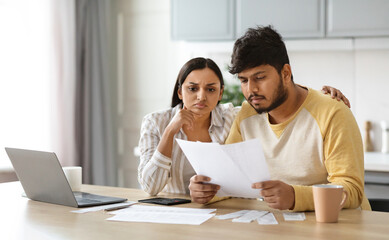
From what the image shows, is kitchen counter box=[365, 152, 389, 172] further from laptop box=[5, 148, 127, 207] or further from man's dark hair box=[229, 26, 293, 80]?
laptop box=[5, 148, 127, 207]

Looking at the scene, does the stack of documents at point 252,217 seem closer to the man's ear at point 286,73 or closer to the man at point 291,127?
the man at point 291,127

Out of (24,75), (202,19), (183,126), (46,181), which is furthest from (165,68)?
(46,181)

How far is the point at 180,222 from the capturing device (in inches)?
56.2

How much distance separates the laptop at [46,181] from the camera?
1683 millimetres

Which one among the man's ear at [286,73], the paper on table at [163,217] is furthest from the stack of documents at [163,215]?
the man's ear at [286,73]

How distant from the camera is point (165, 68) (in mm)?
4199

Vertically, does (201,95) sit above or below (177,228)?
above

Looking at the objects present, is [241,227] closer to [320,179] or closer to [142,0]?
[320,179]

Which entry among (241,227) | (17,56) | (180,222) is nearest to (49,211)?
(180,222)

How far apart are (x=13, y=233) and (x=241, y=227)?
61 centimetres

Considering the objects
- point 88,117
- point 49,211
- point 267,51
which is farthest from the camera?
point 88,117

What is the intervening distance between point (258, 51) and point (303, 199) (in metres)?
0.56

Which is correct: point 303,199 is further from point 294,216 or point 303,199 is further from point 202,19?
point 202,19

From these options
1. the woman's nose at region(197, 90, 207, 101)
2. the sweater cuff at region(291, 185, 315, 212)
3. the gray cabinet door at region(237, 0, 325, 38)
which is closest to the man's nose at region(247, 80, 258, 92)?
the woman's nose at region(197, 90, 207, 101)
